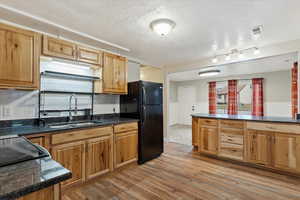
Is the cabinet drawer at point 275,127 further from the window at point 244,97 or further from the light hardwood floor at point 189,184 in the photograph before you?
the window at point 244,97

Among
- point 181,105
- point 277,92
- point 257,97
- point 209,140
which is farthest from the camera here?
point 181,105

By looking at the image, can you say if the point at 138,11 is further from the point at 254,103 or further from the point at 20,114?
the point at 254,103

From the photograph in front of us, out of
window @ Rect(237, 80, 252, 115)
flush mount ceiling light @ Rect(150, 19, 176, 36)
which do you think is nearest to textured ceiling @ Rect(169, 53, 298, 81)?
window @ Rect(237, 80, 252, 115)

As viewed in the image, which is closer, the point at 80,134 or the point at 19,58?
the point at 19,58

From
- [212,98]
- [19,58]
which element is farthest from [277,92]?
[19,58]

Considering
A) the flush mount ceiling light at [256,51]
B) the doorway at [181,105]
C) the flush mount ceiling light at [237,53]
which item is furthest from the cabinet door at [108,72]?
the doorway at [181,105]

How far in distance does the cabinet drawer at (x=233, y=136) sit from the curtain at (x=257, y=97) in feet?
12.4

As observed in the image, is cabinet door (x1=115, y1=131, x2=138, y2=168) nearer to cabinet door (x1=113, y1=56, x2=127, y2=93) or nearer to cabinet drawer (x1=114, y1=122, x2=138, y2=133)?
cabinet drawer (x1=114, y1=122, x2=138, y2=133)

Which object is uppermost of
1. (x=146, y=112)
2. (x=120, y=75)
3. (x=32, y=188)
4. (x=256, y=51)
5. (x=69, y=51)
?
(x=256, y=51)

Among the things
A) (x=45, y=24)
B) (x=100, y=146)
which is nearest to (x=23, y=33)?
(x=45, y=24)

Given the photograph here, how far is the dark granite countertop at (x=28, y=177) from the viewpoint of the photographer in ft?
2.06

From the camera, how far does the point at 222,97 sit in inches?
273

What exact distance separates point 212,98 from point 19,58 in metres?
6.87

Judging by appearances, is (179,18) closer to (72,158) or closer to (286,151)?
(72,158)
